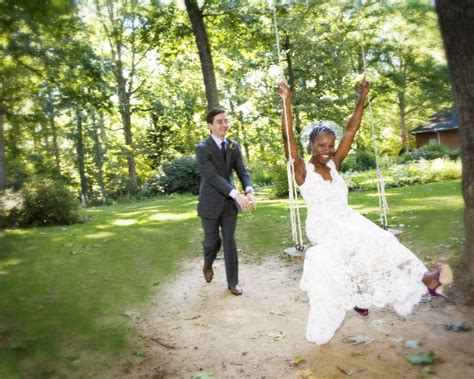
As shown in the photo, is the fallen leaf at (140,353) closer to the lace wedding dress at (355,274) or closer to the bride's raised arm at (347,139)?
the lace wedding dress at (355,274)

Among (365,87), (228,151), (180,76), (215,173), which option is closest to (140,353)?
(215,173)

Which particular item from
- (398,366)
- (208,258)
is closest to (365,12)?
(208,258)

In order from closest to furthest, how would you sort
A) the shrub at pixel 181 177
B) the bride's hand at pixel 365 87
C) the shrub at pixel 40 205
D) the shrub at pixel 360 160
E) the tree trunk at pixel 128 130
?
the bride's hand at pixel 365 87 → the shrub at pixel 40 205 → the shrub at pixel 181 177 → the tree trunk at pixel 128 130 → the shrub at pixel 360 160

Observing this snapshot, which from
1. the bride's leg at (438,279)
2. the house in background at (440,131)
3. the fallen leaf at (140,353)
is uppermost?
the house in background at (440,131)

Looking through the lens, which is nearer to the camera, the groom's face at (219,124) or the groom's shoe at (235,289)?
the groom's face at (219,124)

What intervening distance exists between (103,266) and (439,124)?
3651 centimetres

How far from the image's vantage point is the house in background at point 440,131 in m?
36.9

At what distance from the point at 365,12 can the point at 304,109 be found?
291 inches

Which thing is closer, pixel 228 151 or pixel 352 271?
pixel 352 271

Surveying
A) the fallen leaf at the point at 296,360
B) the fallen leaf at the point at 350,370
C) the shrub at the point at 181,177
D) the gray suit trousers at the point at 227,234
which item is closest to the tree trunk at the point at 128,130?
the shrub at the point at 181,177

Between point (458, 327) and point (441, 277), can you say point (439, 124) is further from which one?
point (441, 277)

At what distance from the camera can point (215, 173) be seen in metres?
5.39

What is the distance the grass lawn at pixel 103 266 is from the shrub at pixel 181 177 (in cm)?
1051

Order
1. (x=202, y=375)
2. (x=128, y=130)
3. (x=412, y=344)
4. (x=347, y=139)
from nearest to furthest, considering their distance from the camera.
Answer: (x=202, y=375)
(x=412, y=344)
(x=347, y=139)
(x=128, y=130)
